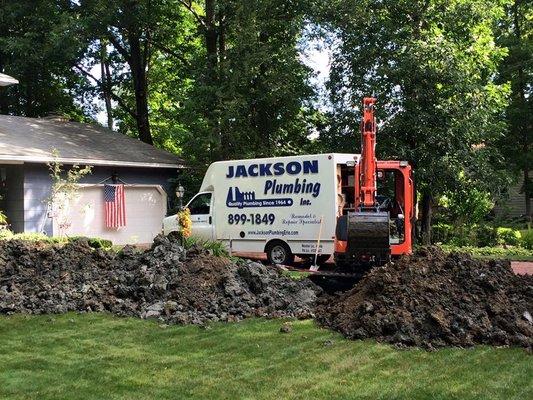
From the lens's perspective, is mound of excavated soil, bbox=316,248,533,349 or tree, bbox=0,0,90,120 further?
tree, bbox=0,0,90,120

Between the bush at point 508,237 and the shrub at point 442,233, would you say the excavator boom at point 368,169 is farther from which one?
the bush at point 508,237

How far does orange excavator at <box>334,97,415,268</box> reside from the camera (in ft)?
33.2

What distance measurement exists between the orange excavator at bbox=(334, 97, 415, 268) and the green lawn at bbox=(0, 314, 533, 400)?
9.73 ft

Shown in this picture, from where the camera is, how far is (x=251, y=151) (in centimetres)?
2116

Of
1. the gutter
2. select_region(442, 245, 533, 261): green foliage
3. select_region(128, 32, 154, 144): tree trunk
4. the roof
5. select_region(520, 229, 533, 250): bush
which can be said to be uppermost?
select_region(128, 32, 154, 144): tree trunk

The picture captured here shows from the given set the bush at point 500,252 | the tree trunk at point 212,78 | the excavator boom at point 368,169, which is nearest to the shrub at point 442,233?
the bush at point 500,252

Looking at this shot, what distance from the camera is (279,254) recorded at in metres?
14.7

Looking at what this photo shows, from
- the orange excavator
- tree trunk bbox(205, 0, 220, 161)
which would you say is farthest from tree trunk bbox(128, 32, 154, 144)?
the orange excavator

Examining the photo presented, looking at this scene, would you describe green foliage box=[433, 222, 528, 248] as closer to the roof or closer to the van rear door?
the van rear door

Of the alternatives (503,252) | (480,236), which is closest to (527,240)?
(480,236)

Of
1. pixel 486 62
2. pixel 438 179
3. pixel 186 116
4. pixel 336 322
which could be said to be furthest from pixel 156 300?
pixel 486 62

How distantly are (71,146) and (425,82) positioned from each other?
12.0 metres

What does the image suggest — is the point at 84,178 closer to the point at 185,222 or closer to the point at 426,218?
the point at 185,222

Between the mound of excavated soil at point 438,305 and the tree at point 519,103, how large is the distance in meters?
21.3
